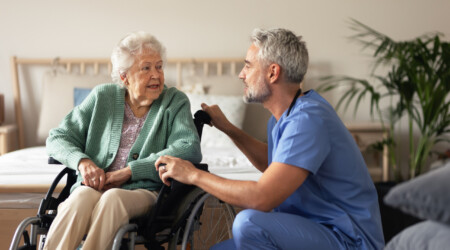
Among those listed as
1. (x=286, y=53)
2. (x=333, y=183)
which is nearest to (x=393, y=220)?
(x=333, y=183)

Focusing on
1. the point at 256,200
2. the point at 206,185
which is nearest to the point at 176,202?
the point at 206,185

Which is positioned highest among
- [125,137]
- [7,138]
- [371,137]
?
[125,137]

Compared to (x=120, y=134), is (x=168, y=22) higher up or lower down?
higher up

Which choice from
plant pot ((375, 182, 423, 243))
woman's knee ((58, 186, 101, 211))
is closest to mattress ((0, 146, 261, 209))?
woman's knee ((58, 186, 101, 211))

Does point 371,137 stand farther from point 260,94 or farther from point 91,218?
point 91,218

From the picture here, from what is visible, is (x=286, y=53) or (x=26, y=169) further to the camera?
(x=26, y=169)

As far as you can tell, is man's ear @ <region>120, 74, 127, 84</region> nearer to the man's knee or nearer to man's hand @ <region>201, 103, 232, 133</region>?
man's hand @ <region>201, 103, 232, 133</region>

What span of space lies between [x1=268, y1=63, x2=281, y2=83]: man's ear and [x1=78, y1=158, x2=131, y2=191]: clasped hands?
60cm

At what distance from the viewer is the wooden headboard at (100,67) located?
165 inches

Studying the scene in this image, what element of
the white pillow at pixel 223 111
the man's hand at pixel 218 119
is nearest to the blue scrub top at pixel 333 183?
the man's hand at pixel 218 119

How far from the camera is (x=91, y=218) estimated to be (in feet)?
6.17

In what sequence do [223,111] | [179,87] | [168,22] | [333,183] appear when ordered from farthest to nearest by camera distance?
[168,22]
[179,87]
[223,111]
[333,183]

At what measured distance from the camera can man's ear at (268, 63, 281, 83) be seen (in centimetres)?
191

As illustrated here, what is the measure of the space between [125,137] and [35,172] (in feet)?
2.62
